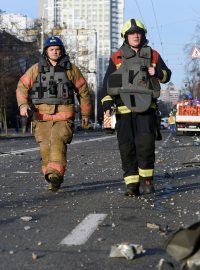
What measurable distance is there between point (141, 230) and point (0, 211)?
1850mm

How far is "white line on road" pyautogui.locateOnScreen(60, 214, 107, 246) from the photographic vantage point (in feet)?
18.4

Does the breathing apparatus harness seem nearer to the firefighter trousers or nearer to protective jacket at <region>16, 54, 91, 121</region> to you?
protective jacket at <region>16, 54, 91, 121</region>

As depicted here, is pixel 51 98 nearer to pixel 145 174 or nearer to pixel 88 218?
pixel 145 174

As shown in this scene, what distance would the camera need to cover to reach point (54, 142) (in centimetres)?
928

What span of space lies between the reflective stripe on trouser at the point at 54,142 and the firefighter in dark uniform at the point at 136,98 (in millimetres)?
732

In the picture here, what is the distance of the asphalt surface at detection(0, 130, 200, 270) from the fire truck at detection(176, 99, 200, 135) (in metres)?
33.5

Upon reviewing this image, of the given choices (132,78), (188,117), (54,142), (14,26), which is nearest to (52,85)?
(54,142)

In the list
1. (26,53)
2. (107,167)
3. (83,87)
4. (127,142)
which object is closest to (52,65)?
(83,87)

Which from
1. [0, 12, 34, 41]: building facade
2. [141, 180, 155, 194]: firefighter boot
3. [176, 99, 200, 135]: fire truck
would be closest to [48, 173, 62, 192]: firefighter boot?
[141, 180, 155, 194]: firefighter boot

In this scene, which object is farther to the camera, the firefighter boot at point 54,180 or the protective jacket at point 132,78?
the firefighter boot at point 54,180

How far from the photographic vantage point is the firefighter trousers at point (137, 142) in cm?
882

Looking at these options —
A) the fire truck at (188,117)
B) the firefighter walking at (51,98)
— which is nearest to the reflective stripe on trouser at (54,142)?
the firefighter walking at (51,98)

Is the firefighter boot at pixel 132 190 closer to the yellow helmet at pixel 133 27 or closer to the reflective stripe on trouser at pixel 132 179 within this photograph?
the reflective stripe on trouser at pixel 132 179

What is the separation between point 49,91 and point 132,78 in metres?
1.16
